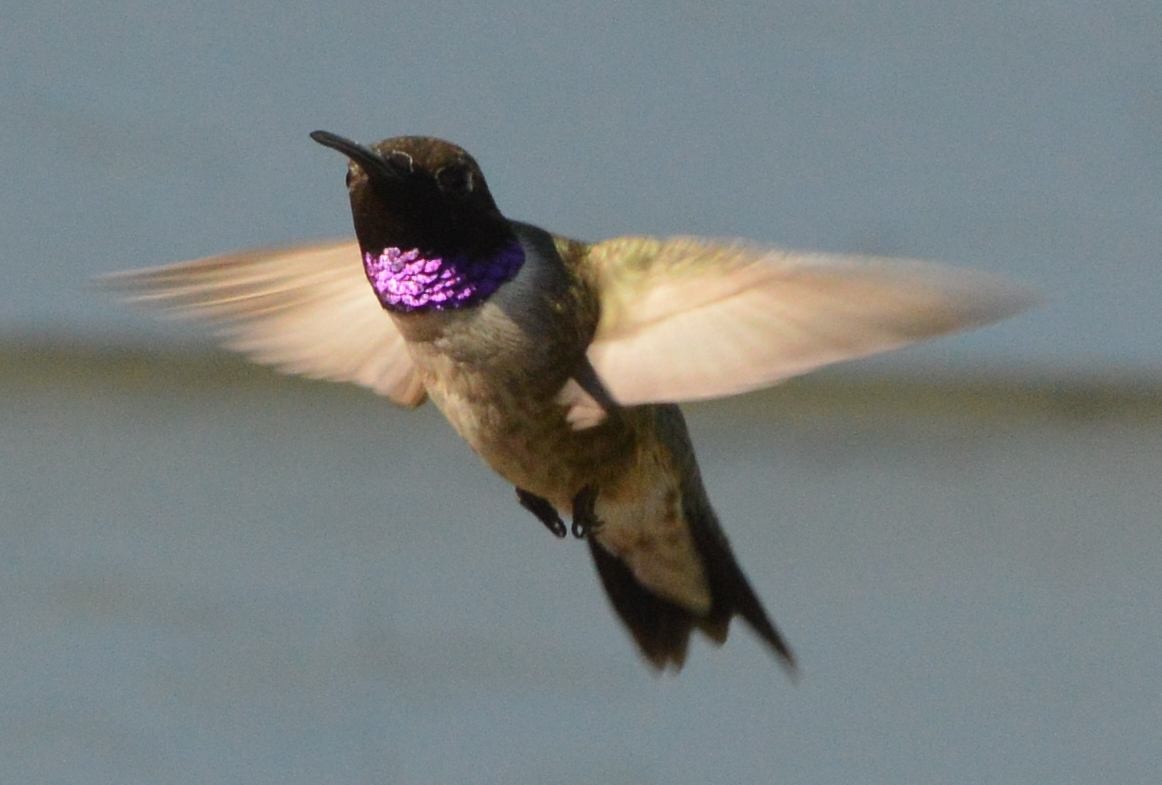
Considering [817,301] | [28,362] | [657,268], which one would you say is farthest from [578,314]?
[28,362]

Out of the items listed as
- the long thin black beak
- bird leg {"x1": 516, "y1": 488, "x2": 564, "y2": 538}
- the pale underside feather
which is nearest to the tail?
bird leg {"x1": 516, "y1": 488, "x2": 564, "y2": 538}

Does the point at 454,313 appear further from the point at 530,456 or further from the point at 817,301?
the point at 817,301

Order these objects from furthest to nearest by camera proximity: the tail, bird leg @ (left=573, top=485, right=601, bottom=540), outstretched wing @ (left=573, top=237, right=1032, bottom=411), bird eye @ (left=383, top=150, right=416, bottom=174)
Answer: the tail
bird leg @ (left=573, top=485, right=601, bottom=540)
bird eye @ (left=383, top=150, right=416, bottom=174)
outstretched wing @ (left=573, top=237, right=1032, bottom=411)

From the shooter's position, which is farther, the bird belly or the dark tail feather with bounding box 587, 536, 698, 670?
the dark tail feather with bounding box 587, 536, 698, 670

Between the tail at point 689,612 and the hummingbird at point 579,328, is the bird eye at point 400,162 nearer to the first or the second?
the hummingbird at point 579,328

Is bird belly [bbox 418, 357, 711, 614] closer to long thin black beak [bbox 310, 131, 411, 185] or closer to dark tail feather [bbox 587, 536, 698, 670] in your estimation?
dark tail feather [bbox 587, 536, 698, 670]

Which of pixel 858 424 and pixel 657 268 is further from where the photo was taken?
pixel 858 424

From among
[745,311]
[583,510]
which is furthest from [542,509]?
[745,311]
